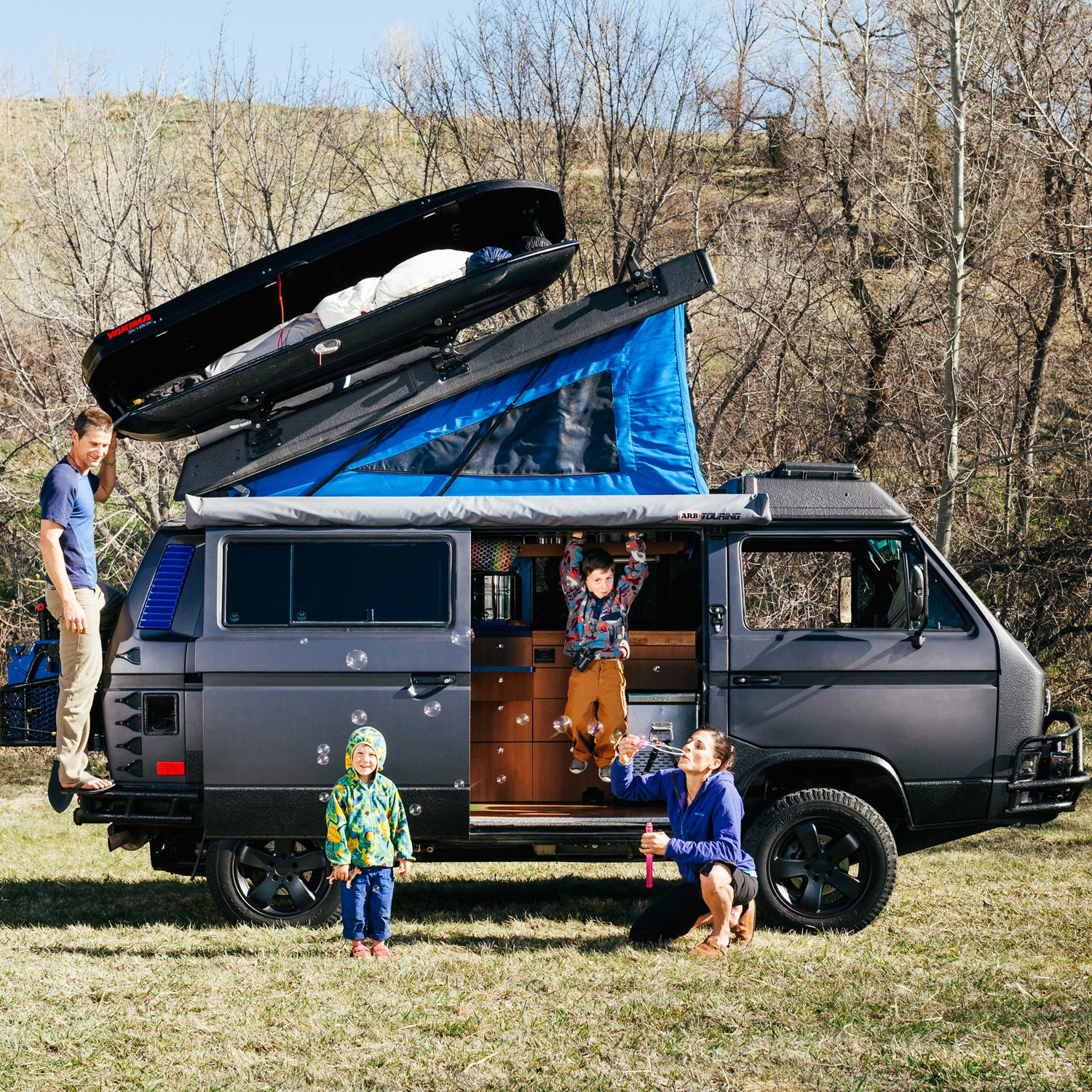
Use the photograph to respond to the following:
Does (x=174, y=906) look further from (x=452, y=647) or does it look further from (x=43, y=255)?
(x=43, y=255)

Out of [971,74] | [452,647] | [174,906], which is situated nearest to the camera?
[452,647]

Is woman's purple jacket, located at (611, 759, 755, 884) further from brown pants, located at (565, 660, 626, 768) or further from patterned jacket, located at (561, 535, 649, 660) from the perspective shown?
patterned jacket, located at (561, 535, 649, 660)

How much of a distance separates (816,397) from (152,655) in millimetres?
11218

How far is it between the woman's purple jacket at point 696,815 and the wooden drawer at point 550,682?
126cm

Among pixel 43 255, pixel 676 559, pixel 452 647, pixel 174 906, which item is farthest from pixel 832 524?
pixel 43 255

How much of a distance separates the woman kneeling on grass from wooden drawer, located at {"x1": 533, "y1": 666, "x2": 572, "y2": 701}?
1257 mm

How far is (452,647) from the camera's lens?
20.6 ft

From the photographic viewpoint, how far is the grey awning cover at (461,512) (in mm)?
6215

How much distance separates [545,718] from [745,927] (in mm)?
1814

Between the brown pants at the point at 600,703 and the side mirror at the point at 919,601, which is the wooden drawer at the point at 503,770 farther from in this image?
the side mirror at the point at 919,601

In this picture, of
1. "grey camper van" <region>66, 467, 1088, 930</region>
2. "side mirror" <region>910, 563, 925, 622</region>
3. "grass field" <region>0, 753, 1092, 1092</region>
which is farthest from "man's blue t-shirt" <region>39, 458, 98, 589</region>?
"side mirror" <region>910, 563, 925, 622</region>

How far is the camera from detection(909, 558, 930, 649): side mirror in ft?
20.0

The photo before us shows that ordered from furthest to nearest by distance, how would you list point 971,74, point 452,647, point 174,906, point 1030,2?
1. point 1030,2
2. point 971,74
3. point 174,906
4. point 452,647

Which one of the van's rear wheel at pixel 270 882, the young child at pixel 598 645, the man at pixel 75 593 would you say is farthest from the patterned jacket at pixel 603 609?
the man at pixel 75 593
